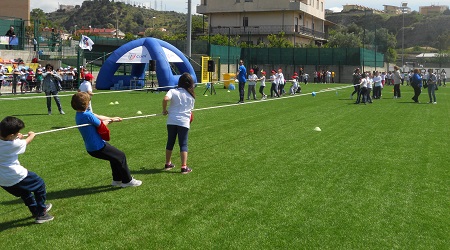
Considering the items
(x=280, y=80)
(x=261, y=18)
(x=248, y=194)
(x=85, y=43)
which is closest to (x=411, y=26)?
Result: (x=261, y=18)

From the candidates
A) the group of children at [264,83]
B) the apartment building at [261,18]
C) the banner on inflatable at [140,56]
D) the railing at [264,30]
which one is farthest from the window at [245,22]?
the group of children at [264,83]

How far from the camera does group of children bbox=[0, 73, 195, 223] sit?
245 inches

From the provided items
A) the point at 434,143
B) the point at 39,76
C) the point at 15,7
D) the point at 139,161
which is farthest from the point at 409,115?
the point at 15,7

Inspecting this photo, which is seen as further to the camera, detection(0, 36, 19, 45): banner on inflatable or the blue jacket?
detection(0, 36, 19, 45): banner on inflatable

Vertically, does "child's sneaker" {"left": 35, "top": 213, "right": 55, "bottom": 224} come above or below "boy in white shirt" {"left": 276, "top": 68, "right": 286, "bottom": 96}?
below

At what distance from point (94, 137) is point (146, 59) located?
84.8 feet

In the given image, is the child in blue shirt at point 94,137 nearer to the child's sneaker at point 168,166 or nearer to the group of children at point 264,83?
the child's sneaker at point 168,166

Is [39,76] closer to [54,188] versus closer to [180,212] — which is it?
[54,188]

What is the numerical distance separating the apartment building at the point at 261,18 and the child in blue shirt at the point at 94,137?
74199 millimetres

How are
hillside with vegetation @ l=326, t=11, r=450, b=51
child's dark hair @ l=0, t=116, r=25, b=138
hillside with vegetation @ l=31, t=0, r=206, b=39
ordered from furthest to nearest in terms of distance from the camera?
hillside with vegetation @ l=31, t=0, r=206, b=39, hillside with vegetation @ l=326, t=11, r=450, b=51, child's dark hair @ l=0, t=116, r=25, b=138

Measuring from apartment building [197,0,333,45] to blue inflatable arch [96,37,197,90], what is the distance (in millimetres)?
47866

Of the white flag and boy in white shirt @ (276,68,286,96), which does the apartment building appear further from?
boy in white shirt @ (276,68,286,96)

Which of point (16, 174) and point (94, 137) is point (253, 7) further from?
point (16, 174)

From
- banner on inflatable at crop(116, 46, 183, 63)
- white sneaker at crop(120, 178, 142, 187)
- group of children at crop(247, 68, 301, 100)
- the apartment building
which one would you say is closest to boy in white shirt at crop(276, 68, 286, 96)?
group of children at crop(247, 68, 301, 100)
